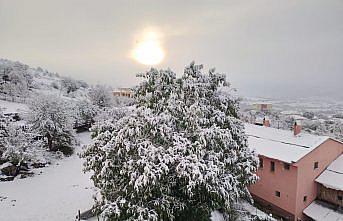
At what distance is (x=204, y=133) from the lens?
9.05 meters

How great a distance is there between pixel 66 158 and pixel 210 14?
1760 cm

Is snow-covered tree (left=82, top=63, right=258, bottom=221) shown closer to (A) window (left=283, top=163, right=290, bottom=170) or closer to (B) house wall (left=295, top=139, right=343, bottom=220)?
(A) window (left=283, top=163, right=290, bottom=170)

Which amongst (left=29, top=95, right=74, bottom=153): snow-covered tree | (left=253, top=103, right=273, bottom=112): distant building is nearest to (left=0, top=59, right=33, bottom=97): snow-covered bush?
(left=29, top=95, right=74, bottom=153): snow-covered tree

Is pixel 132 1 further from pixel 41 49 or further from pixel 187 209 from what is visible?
Result: pixel 41 49

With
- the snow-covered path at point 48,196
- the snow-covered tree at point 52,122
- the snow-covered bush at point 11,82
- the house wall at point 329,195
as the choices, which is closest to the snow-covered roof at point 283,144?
the house wall at point 329,195

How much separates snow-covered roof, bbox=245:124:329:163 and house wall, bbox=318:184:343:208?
324cm

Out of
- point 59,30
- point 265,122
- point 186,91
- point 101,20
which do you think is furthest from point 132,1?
point 265,122

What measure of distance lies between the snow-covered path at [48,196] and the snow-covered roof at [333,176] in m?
15.6

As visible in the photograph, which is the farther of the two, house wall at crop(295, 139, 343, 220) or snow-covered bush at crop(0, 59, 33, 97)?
snow-covered bush at crop(0, 59, 33, 97)

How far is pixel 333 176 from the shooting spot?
58.6 ft

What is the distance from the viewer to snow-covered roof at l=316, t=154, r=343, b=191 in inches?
664

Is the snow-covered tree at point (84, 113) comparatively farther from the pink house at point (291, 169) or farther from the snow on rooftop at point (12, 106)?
the pink house at point (291, 169)

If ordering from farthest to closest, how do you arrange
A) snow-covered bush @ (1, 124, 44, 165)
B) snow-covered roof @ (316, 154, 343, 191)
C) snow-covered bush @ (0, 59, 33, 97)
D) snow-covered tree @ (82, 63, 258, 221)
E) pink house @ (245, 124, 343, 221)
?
snow-covered bush @ (0, 59, 33, 97) < snow-covered bush @ (1, 124, 44, 165) < pink house @ (245, 124, 343, 221) < snow-covered roof @ (316, 154, 343, 191) < snow-covered tree @ (82, 63, 258, 221)

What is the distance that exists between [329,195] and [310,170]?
2.13 meters
